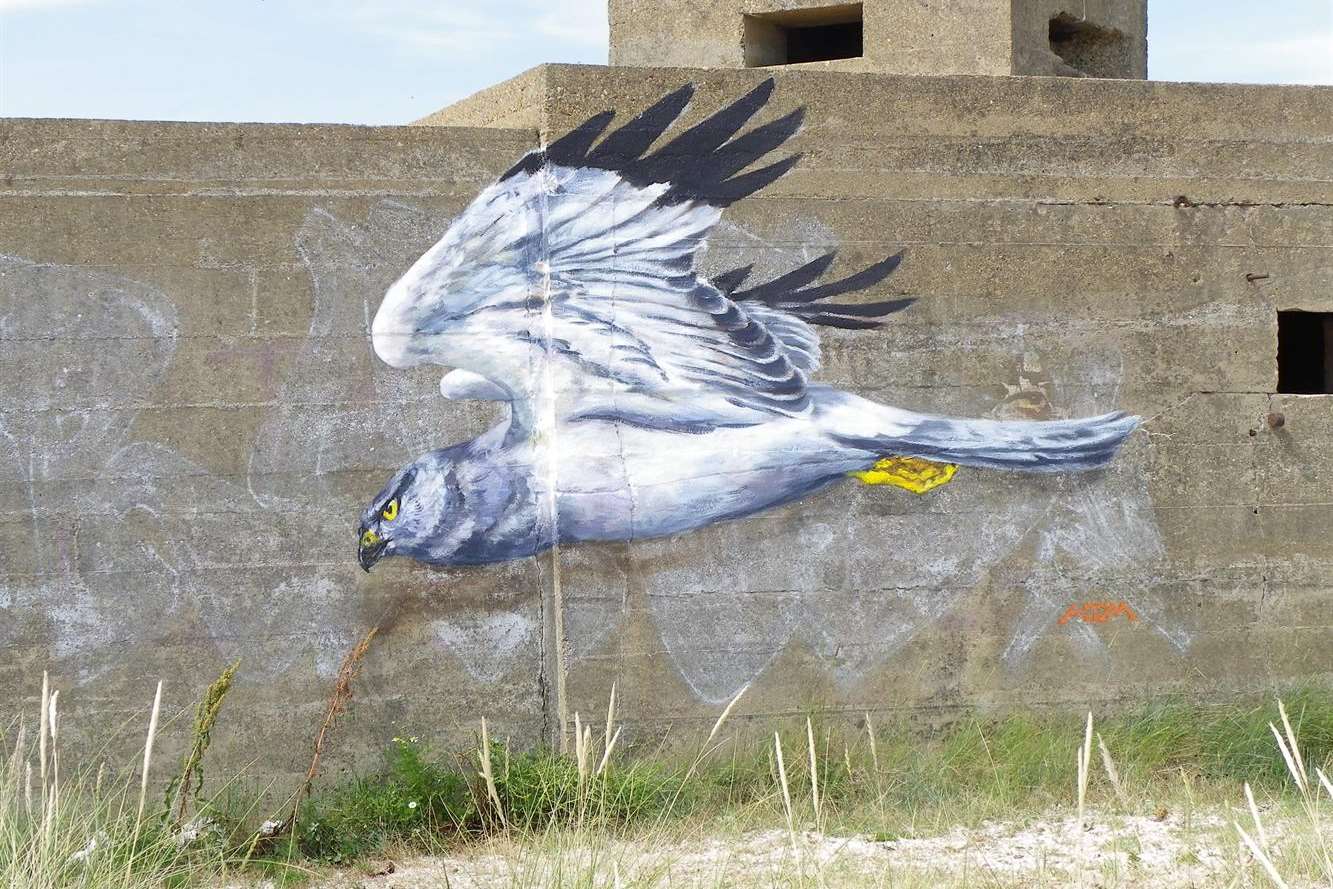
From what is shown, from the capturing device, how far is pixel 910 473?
5723mm

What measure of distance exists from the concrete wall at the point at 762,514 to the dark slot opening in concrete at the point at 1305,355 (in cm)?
32

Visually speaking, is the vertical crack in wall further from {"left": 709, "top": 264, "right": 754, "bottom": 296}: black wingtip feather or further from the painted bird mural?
{"left": 709, "top": 264, "right": 754, "bottom": 296}: black wingtip feather

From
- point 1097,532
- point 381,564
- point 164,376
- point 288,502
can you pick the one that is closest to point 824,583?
point 1097,532

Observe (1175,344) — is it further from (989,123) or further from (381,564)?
(381,564)

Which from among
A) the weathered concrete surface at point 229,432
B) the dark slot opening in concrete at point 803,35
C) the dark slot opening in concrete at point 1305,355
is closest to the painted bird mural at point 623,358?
the weathered concrete surface at point 229,432

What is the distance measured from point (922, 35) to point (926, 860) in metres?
3.75

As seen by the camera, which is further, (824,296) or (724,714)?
(824,296)

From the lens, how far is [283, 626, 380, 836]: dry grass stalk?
4.99m

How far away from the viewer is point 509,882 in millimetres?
Result: 4293

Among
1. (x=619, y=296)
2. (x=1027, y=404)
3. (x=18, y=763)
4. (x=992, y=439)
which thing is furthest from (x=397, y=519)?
(x=1027, y=404)

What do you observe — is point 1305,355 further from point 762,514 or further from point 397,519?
point 397,519

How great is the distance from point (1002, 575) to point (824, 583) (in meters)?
0.71

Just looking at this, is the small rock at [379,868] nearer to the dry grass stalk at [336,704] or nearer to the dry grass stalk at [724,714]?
the dry grass stalk at [336,704]
